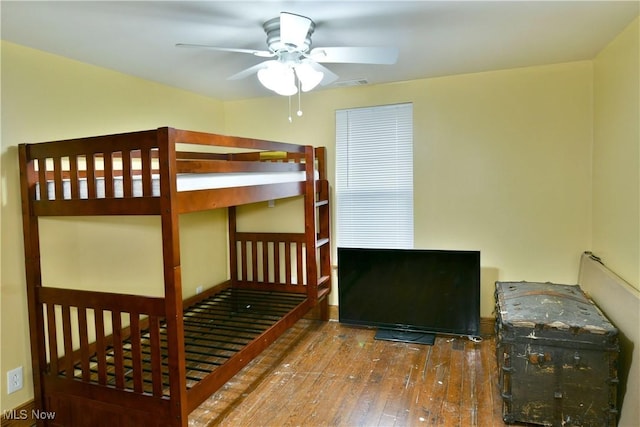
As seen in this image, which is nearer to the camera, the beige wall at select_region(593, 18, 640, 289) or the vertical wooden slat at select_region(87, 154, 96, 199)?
the vertical wooden slat at select_region(87, 154, 96, 199)

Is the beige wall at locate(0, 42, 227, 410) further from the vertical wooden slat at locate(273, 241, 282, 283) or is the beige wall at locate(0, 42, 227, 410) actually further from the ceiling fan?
the ceiling fan

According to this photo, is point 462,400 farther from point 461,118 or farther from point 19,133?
point 19,133

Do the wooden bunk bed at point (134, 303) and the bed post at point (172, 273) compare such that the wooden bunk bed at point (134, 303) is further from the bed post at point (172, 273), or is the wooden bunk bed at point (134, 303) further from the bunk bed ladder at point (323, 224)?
the bunk bed ladder at point (323, 224)

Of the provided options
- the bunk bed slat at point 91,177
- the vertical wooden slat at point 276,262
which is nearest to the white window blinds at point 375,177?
the vertical wooden slat at point 276,262

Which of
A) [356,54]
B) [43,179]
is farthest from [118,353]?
[356,54]

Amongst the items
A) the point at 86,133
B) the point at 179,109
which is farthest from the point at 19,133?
the point at 179,109

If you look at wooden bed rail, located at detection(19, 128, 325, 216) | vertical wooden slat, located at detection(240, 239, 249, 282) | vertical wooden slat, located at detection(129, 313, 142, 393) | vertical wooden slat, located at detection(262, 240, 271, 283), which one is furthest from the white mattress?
vertical wooden slat, located at detection(240, 239, 249, 282)

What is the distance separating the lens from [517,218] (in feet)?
10.8

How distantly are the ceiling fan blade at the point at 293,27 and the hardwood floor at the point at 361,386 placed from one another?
2.05 meters

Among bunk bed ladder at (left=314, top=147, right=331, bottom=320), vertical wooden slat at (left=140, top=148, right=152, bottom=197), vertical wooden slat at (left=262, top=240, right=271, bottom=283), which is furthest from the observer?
vertical wooden slat at (left=262, top=240, right=271, bottom=283)

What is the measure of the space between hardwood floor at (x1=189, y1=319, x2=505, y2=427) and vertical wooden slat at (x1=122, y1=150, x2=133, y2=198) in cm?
137

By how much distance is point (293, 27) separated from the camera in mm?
1809

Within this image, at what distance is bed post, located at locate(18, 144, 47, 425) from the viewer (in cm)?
227

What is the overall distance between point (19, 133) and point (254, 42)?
148cm
